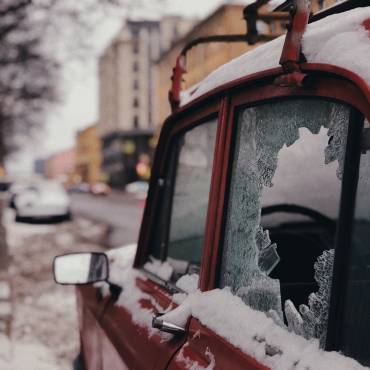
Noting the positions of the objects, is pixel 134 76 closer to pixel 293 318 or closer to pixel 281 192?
pixel 281 192

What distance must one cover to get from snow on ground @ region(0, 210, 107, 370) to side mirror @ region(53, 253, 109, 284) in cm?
245

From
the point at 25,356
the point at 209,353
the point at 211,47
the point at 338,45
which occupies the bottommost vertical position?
the point at 25,356

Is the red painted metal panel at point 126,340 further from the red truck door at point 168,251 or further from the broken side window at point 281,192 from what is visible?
the broken side window at point 281,192

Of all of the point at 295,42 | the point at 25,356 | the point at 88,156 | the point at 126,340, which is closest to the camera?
the point at 295,42

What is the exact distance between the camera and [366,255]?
1196 millimetres

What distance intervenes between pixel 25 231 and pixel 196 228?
54.9 ft

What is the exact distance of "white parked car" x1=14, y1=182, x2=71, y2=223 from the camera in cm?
2069

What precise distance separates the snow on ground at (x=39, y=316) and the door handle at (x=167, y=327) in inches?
138

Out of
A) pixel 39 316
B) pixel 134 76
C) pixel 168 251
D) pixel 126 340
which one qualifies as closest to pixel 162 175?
pixel 168 251

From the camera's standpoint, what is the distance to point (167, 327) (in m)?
1.58

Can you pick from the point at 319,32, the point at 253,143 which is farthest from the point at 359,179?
the point at 253,143

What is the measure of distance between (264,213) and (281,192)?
8cm

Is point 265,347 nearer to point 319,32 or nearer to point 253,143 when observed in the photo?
point 253,143

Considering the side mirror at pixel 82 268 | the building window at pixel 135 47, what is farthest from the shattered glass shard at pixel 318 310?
the building window at pixel 135 47
